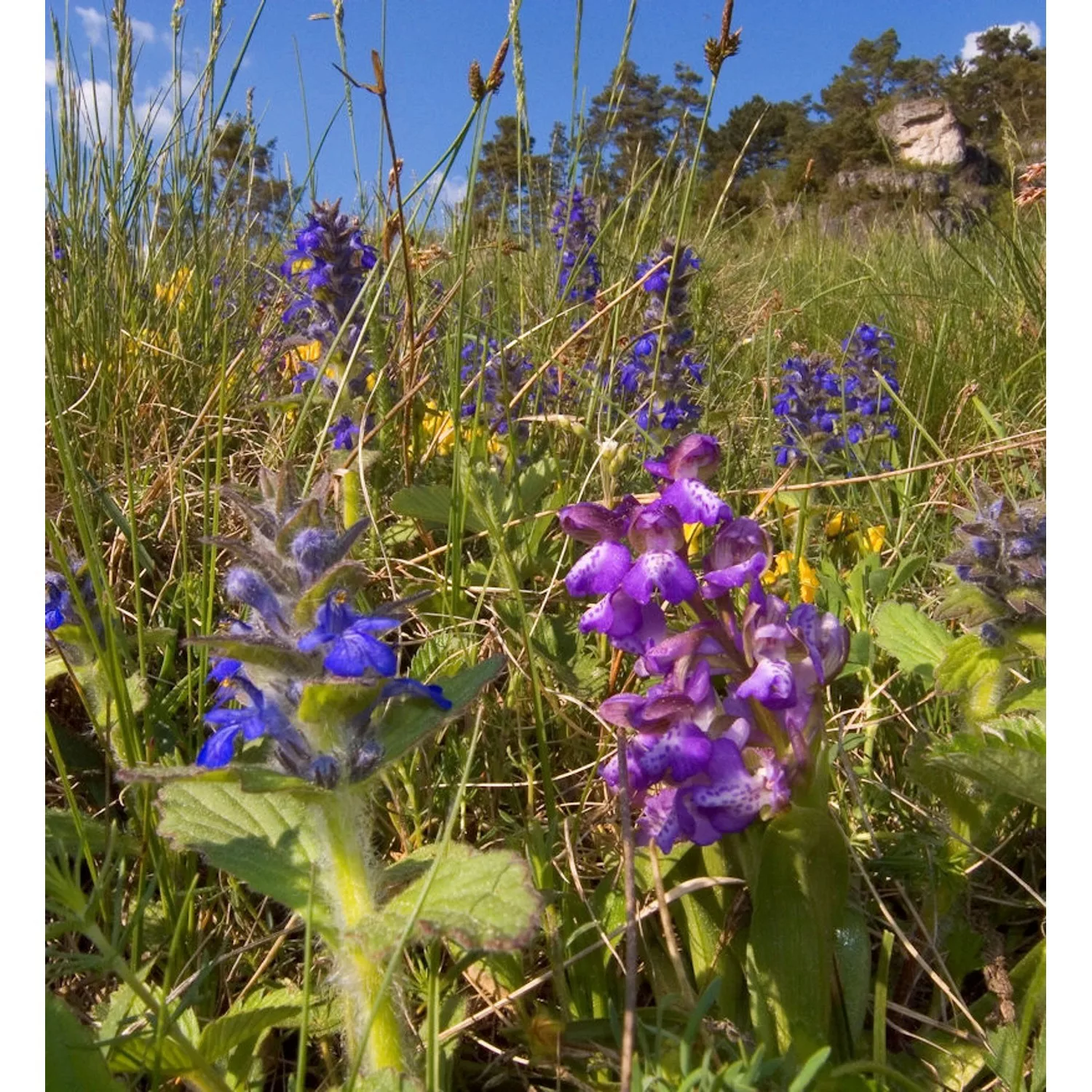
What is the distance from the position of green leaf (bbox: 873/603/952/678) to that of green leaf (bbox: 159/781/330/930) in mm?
989

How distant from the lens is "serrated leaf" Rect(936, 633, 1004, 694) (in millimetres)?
1442

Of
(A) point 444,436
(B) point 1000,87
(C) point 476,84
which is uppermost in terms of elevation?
(B) point 1000,87

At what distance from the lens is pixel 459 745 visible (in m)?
1.65

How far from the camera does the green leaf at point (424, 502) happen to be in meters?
2.26

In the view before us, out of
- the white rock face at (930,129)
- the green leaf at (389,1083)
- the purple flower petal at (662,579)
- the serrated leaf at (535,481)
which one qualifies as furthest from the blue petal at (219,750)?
the white rock face at (930,129)

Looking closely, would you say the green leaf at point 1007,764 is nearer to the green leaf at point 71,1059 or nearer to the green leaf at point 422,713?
the green leaf at point 422,713

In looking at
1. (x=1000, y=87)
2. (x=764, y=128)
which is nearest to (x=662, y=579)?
(x=1000, y=87)

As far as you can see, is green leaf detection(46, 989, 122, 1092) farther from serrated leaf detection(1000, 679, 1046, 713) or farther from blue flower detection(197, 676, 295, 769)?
serrated leaf detection(1000, 679, 1046, 713)

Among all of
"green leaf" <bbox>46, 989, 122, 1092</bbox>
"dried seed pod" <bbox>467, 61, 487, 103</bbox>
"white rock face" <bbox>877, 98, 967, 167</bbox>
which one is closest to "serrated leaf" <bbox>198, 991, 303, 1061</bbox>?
"green leaf" <bbox>46, 989, 122, 1092</bbox>

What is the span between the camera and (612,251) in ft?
15.1

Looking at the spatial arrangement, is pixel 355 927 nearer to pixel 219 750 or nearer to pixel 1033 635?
pixel 219 750

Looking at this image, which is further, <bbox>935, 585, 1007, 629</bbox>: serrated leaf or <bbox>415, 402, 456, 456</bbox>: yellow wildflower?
<bbox>415, 402, 456, 456</bbox>: yellow wildflower

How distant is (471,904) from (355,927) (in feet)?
0.51

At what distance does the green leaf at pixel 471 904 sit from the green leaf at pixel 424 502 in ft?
4.26
